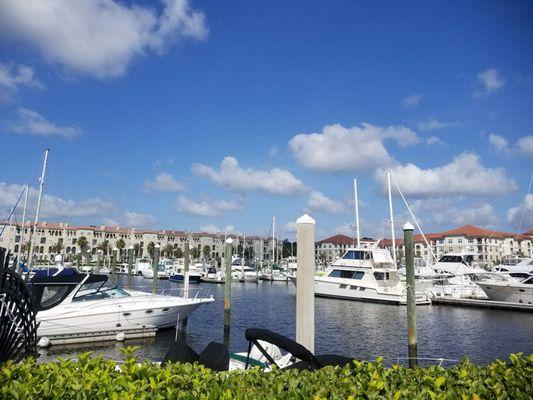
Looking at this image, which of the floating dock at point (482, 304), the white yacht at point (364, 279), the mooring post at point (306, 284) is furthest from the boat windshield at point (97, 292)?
the floating dock at point (482, 304)

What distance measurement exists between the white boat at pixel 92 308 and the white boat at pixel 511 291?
28.8m

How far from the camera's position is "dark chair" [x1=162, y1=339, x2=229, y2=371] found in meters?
7.27

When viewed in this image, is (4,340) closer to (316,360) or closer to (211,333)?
(316,360)

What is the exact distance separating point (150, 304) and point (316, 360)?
15806mm

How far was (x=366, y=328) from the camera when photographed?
2709cm

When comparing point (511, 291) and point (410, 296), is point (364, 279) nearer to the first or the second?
point (511, 291)

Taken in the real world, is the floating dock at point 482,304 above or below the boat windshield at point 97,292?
below

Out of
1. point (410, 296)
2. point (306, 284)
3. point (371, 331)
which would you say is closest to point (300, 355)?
point (306, 284)

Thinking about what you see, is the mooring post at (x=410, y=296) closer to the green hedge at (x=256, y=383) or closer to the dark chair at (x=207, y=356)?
the dark chair at (x=207, y=356)

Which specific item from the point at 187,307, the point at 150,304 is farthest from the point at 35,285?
the point at 187,307

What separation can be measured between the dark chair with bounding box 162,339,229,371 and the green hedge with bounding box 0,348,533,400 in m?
2.49

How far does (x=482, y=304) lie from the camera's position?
3609 centimetres

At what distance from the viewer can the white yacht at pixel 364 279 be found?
4144 centimetres

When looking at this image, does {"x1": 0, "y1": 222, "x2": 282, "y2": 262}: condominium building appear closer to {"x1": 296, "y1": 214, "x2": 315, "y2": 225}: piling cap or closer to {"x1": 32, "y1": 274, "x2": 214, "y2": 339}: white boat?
{"x1": 32, "y1": 274, "x2": 214, "y2": 339}: white boat
